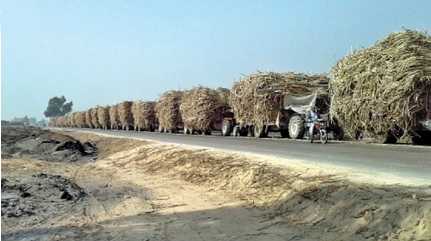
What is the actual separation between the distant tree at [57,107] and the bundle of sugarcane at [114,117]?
377ft

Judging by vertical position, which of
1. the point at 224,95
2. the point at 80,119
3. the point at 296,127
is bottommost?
the point at 296,127

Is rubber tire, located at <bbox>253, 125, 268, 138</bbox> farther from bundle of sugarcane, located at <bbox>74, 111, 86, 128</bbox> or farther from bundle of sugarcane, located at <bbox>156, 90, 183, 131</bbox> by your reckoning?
bundle of sugarcane, located at <bbox>74, 111, 86, 128</bbox>

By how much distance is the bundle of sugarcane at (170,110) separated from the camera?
1911 inches

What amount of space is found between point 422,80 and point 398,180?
33.2 ft

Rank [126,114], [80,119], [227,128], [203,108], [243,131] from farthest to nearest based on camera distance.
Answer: [80,119] < [126,114] < [203,108] < [227,128] < [243,131]

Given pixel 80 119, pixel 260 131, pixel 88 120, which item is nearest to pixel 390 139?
pixel 260 131

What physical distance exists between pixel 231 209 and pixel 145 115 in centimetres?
4955

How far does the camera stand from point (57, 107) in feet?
613

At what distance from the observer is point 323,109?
2605 cm

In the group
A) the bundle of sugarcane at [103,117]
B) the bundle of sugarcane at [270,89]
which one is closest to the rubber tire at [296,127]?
the bundle of sugarcane at [270,89]

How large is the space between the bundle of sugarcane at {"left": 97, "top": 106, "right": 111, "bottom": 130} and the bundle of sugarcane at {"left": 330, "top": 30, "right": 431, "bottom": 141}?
6057 centimetres

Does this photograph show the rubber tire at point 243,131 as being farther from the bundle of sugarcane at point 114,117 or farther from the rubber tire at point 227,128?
the bundle of sugarcane at point 114,117

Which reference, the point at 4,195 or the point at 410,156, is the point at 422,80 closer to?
the point at 410,156

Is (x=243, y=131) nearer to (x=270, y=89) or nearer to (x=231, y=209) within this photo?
(x=270, y=89)
